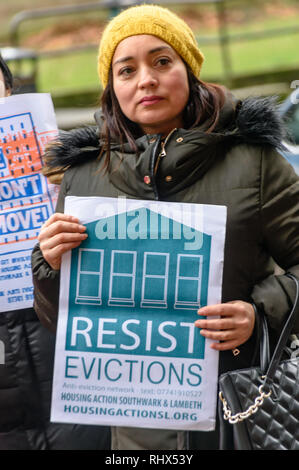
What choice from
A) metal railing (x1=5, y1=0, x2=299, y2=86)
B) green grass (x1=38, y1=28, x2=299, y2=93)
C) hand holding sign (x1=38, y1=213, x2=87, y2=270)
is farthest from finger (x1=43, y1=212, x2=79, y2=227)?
green grass (x1=38, y1=28, x2=299, y2=93)

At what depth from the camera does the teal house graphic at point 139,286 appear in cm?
171

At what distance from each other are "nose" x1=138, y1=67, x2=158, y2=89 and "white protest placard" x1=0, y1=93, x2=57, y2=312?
509 mm

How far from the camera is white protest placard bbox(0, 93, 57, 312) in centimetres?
214

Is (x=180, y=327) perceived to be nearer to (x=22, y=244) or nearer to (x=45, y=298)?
Answer: (x=45, y=298)

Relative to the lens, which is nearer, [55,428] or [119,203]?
[119,203]

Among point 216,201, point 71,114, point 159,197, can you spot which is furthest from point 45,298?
point 71,114

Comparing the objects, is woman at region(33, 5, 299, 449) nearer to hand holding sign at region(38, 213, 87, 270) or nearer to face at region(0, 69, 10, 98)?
hand holding sign at region(38, 213, 87, 270)

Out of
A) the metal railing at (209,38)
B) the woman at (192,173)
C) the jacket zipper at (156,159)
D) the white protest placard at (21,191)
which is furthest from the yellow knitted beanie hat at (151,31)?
the metal railing at (209,38)

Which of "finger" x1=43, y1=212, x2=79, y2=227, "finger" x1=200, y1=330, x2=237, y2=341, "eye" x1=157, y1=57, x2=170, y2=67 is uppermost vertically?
"eye" x1=157, y1=57, x2=170, y2=67

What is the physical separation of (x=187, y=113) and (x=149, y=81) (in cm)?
17

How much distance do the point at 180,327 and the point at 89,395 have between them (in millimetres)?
312

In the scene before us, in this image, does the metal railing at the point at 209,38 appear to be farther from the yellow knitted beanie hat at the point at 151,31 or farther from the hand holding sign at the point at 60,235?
the hand holding sign at the point at 60,235

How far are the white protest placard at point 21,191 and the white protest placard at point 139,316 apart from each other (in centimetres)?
42

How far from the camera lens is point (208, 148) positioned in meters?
1.76
